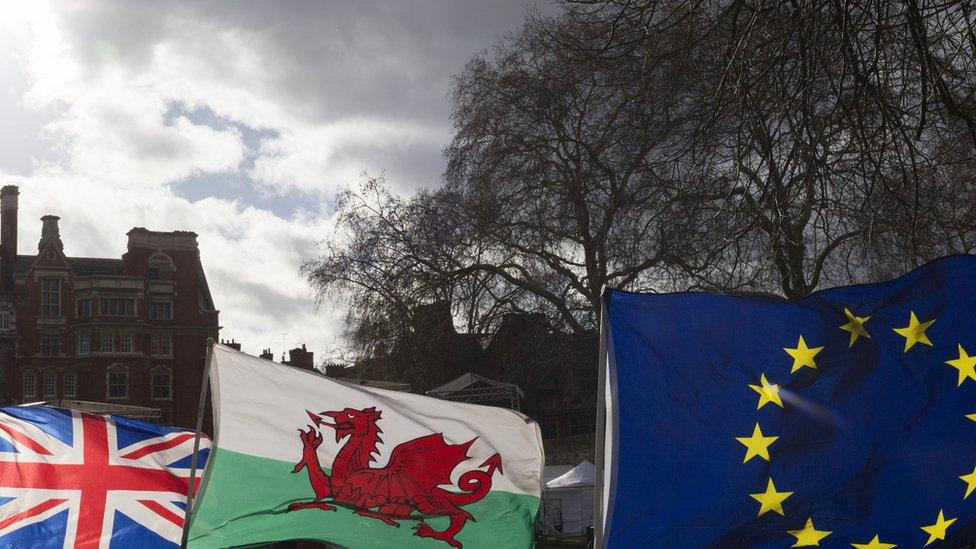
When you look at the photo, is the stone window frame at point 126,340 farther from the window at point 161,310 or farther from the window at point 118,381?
the window at point 161,310

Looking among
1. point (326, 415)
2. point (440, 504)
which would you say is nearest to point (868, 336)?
point (440, 504)

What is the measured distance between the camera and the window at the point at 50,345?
6366cm

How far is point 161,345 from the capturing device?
66.2 meters

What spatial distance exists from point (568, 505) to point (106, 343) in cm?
3782

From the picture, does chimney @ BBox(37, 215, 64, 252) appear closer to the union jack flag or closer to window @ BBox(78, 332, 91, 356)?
window @ BBox(78, 332, 91, 356)

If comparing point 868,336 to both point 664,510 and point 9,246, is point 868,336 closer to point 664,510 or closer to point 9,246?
point 664,510

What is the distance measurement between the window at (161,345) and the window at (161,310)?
1.15m

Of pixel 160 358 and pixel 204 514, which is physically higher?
pixel 160 358

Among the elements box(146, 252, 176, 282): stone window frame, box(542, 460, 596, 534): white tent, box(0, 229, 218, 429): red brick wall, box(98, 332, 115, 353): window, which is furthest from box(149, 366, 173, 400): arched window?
box(542, 460, 596, 534): white tent

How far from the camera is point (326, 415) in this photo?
6820mm

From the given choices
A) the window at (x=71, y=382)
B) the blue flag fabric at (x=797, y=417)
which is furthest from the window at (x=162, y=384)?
the blue flag fabric at (x=797, y=417)

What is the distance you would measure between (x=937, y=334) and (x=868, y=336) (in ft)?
1.12

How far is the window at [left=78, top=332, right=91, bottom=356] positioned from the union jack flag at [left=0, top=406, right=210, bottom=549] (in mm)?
57644

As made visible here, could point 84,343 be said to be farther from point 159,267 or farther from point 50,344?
point 159,267
